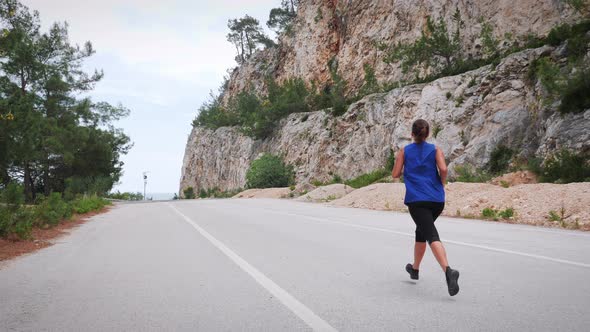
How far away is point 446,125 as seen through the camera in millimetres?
29750

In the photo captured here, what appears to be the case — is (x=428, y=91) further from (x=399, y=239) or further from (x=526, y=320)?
(x=526, y=320)

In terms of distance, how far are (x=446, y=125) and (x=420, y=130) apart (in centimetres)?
2609

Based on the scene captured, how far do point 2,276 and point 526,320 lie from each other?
631 cm

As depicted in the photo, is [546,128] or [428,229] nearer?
[428,229]

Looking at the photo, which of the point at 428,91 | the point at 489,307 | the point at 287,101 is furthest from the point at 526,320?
the point at 287,101

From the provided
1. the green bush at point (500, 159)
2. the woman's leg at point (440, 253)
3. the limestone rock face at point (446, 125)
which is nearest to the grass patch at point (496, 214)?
the limestone rock face at point (446, 125)

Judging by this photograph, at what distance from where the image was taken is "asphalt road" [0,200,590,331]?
391 centimetres

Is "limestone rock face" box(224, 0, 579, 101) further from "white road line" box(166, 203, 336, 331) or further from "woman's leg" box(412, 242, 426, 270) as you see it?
"white road line" box(166, 203, 336, 331)

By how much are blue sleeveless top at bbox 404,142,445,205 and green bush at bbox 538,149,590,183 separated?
1468cm

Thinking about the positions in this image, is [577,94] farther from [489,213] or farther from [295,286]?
[295,286]

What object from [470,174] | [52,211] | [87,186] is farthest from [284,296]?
[87,186]

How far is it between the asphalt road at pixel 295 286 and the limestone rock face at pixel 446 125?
48.9 ft

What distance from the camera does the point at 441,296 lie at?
4.72m

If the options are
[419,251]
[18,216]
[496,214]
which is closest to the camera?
[419,251]
